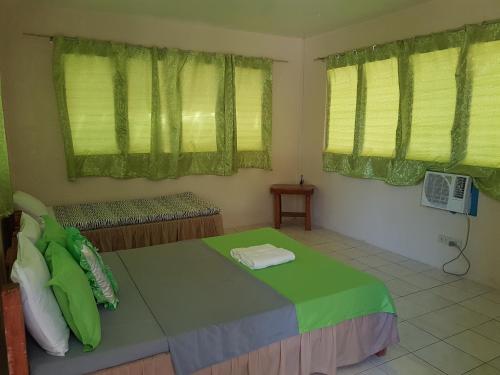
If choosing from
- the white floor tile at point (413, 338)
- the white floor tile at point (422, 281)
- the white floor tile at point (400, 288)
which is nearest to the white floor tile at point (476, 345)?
the white floor tile at point (413, 338)

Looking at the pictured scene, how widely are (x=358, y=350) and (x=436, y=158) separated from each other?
7.00ft

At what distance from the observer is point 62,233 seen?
1.99 m

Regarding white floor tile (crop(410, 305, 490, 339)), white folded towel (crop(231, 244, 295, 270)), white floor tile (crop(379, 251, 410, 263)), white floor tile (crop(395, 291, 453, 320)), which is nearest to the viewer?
white folded towel (crop(231, 244, 295, 270))

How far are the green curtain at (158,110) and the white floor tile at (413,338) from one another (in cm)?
277

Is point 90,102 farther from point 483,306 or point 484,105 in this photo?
point 483,306

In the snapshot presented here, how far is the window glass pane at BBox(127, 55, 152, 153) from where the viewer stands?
4.03 m

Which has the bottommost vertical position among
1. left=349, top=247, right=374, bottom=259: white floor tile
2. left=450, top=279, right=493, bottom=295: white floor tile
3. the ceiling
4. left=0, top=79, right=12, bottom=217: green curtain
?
left=450, top=279, right=493, bottom=295: white floor tile

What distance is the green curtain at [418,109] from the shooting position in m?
3.04

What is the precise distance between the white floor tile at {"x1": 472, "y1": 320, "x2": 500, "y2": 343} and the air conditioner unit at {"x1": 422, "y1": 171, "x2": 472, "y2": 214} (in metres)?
0.99

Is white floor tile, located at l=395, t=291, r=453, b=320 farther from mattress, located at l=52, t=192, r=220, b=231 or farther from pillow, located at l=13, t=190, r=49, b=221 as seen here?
pillow, located at l=13, t=190, r=49, b=221

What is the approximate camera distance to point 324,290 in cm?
204

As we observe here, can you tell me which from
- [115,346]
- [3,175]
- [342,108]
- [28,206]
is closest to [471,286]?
[342,108]


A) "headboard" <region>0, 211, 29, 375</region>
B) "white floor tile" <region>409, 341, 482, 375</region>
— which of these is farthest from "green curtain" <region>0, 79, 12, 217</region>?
"white floor tile" <region>409, 341, 482, 375</region>

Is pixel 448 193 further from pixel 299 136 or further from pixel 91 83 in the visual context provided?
pixel 91 83
